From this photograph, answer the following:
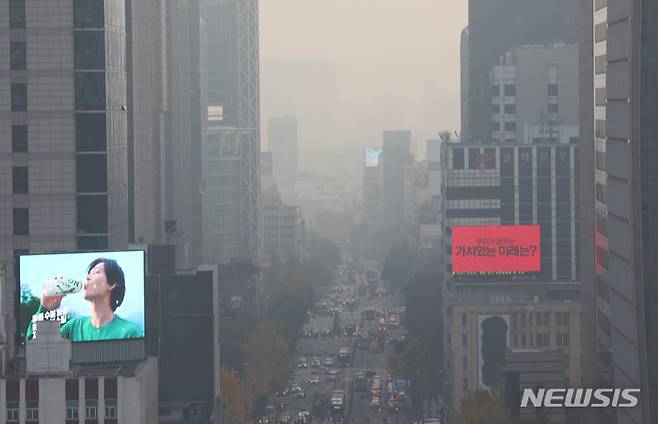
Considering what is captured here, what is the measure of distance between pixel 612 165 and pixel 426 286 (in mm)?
103153

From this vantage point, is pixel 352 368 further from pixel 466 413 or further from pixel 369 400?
pixel 466 413

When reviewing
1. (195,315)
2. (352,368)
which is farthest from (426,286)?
(195,315)

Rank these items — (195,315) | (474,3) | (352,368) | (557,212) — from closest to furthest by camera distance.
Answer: (195,315), (557,212), (352,368), (474,3)

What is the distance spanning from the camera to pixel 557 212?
449 feet

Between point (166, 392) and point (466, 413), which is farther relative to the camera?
point (466, 413)

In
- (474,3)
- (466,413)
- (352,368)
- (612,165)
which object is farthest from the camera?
(474,3)

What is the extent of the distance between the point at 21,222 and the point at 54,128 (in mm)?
3307

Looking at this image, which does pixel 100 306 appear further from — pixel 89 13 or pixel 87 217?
pixel 89 13

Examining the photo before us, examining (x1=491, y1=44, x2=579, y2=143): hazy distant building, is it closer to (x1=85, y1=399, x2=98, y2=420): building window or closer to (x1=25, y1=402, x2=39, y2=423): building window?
(x1=85, y1=399, x2=98, y2=420): building window

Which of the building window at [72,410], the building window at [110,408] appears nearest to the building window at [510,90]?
the building window at [110,408]

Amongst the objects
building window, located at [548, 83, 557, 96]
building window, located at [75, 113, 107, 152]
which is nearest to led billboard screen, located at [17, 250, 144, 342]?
building window, located at [75, 113, 107, 152]

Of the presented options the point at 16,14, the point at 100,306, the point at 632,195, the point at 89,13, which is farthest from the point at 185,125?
the point at 100,306

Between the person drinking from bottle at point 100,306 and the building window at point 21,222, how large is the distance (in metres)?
15.4

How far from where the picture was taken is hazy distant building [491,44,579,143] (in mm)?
146500
